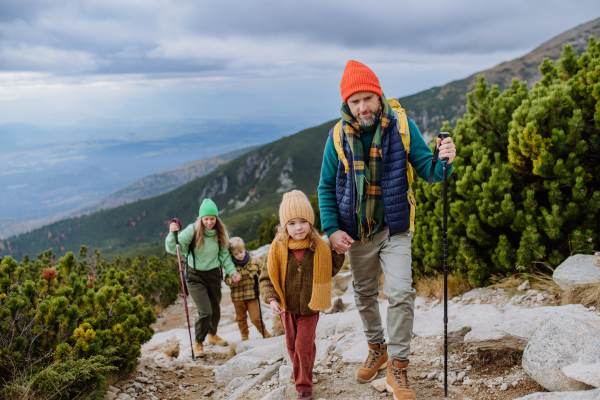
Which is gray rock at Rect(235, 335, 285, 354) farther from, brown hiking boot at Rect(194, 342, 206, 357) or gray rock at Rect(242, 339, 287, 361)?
brown hiking boot at Rect(194, 342, 206, 357)

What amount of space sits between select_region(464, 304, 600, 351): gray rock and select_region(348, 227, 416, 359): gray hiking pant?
116 cm

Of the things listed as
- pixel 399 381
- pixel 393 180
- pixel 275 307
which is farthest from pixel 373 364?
pixel 393 180

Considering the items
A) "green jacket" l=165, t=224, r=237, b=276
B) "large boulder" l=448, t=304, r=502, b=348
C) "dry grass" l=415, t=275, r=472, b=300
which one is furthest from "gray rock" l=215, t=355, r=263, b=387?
"dry grass" l=415, t=275, r=472, b=300

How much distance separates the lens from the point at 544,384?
337cm

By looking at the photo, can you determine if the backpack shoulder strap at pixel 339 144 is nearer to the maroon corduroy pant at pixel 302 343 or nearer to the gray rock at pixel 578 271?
the maroon corduroy pant at pixel 302 343

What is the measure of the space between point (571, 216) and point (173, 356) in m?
7.83

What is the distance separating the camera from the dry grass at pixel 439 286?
6.89m

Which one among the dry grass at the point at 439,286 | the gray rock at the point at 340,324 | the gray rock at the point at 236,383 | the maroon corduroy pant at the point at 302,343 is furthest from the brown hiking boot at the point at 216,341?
the maroon corduroy pant at the point at 302,343

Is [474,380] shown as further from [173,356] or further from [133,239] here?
[133,239]

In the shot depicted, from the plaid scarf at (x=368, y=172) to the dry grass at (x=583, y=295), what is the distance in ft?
9.88

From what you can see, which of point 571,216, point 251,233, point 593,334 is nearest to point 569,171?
point 571,216

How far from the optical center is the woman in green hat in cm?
694

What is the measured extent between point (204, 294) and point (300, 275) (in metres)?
3.83

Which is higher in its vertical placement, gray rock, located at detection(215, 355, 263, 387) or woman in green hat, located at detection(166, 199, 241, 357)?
woman in green hat, located at detection(166, 199, 241, 357)
